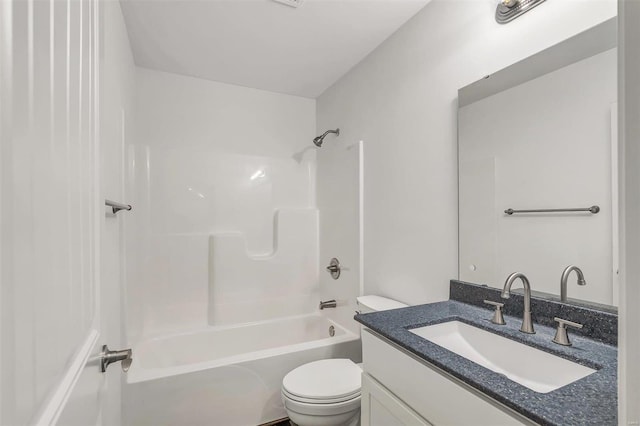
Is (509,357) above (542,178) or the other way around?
the other way around

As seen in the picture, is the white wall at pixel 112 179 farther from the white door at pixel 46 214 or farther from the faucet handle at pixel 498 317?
the faucet handle at pixel 498 317

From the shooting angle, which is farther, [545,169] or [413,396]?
[545,169]

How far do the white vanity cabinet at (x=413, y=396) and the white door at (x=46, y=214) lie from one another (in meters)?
0.88

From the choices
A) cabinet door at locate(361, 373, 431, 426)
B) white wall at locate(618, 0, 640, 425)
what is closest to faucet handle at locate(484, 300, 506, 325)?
cabinet door at locate(361, 373, 431, 426)

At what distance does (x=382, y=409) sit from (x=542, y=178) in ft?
3.52

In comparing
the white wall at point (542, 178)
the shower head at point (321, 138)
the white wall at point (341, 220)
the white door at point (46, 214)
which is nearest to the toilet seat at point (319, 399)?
the white wall at point (341, 220)

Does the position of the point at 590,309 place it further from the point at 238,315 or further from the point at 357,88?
the point at 238,315

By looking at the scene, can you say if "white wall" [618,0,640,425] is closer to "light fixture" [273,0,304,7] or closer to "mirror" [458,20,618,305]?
"mirror" [458,20,618,305]

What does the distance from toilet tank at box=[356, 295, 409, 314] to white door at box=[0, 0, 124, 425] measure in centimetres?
139

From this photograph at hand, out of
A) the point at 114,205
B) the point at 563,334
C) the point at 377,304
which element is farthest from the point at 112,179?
the point at 563,334

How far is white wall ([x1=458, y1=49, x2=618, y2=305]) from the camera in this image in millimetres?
996

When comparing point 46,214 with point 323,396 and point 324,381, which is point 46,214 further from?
point 324,381

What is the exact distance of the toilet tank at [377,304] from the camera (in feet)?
5.87

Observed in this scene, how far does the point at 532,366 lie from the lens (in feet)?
3.16
